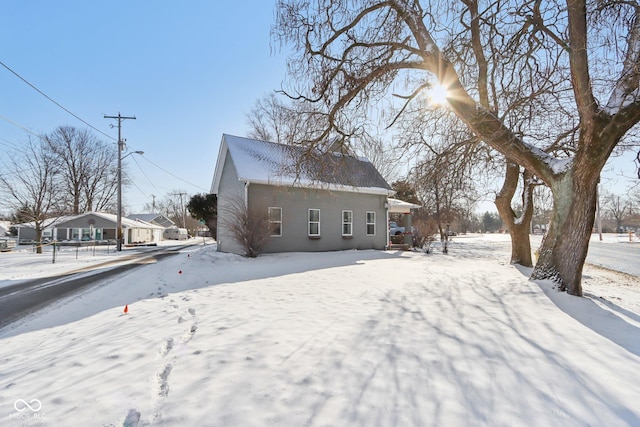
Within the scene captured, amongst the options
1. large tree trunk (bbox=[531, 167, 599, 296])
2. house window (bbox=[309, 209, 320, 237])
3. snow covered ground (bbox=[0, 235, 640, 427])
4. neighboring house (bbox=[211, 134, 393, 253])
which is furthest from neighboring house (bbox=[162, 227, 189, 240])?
large tree trunk (bbox=[531, 167, 599, 296])

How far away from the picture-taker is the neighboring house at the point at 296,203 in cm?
1335

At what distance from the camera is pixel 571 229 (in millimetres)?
5668

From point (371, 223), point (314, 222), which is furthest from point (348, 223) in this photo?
point (314, 222)

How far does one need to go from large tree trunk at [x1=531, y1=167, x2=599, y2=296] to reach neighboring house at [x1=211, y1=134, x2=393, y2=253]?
7.07m

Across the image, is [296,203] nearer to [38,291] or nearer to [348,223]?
[348,223]

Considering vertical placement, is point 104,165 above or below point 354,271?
above

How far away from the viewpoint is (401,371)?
9.05 ft

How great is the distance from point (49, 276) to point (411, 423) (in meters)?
12.3

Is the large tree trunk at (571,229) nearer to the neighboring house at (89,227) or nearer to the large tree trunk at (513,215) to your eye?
the large tree trunk at (513,215)

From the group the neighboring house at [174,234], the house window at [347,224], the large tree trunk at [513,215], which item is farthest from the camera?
the neighboring house at [174,234]

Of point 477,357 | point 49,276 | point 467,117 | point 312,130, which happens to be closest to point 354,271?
point 312,130

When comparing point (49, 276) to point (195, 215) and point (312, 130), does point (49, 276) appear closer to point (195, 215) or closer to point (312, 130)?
point (312, 130)

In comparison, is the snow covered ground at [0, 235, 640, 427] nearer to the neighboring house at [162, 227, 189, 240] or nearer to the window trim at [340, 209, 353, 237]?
the window trim at [340, 209, 353, 237]

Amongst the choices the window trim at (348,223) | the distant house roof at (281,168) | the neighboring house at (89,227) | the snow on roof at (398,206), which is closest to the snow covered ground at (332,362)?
the distant house roof at (281,168)
